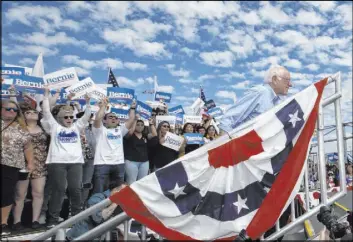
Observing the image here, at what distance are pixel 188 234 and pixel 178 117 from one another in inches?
245

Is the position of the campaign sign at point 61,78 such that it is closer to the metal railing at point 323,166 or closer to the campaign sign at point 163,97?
the campaign sign at point 163,97

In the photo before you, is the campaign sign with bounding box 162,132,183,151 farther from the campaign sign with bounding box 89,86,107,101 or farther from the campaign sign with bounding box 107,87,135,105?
the campaign sign with bounding box 89,86,107,101

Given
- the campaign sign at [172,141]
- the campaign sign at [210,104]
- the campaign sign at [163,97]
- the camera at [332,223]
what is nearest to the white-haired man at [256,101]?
the camera at [332,223]

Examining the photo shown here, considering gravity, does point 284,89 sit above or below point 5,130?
above

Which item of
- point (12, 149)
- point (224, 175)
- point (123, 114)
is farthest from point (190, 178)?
point (123, 114)

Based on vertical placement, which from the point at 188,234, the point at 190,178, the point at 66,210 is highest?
the point at 190,178

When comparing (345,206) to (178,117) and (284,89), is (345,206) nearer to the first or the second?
(284,89)

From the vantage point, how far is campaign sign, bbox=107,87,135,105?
6.77 meters

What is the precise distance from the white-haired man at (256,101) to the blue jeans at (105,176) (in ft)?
7.84

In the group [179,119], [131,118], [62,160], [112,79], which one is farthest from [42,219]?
[112,79]

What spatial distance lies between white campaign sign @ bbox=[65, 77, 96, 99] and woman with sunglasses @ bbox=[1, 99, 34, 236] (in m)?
1.48

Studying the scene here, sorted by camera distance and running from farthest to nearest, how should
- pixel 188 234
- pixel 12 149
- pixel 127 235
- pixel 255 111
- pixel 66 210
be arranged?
pixel 66 210 < pixel 12 149 < pixel 255 111 < pixel 127 235 < pixel 188 234

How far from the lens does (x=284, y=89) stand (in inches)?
161

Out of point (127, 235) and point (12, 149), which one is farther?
point (12, 149)
